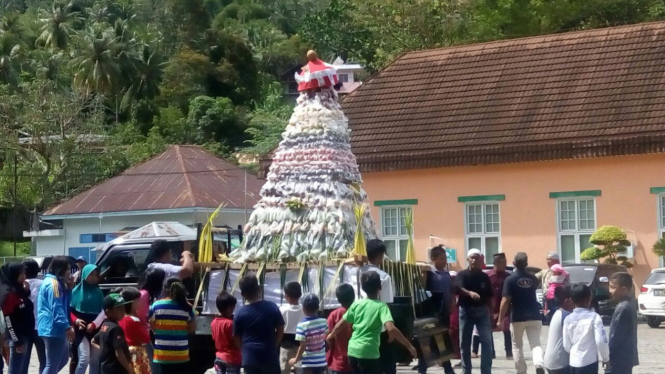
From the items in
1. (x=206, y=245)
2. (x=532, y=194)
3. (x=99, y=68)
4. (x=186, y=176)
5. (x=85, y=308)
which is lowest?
(x=85, y=308)

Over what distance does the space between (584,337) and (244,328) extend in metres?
3.07

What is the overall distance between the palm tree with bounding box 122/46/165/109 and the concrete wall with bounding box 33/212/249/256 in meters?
26.4

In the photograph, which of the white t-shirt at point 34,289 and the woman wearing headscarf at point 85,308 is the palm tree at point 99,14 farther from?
the woman wearing headscarf at point 85,308

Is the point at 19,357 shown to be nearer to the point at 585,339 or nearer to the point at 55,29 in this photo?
the point at 585,339

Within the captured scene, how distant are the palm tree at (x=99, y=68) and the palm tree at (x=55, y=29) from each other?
10.7 m

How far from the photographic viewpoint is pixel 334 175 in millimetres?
15047

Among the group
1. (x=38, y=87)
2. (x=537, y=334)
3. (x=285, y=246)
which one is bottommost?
(x=537, y=334)

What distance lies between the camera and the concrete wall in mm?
40875

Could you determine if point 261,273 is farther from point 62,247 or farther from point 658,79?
point 62,247

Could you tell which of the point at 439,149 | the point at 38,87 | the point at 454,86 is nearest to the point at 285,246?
the point at 439,149

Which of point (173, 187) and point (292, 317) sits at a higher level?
point (173, 187)

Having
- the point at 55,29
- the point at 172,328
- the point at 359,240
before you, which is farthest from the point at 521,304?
the point at 55,29

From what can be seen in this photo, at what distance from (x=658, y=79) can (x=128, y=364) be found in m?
22.3

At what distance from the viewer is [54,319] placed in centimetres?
1353
